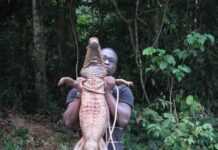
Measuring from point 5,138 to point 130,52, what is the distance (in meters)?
2.12

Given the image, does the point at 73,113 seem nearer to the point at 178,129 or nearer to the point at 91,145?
the point at 91,145

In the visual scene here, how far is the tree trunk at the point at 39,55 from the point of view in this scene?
7.71 meters

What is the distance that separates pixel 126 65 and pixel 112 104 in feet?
15.2

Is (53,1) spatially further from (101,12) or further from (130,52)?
(130,52)

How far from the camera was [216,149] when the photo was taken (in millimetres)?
6320

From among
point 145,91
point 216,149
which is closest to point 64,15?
point 145,91

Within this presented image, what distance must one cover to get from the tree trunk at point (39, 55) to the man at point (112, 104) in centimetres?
442

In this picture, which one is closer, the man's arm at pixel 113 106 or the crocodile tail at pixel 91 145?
the crocodile tail at pixel 91 145

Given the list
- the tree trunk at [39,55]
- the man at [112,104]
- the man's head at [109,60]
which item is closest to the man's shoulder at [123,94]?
the man at [112,104]

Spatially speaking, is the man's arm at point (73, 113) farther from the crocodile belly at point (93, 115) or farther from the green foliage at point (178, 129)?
the green foliage at point (178, 129)

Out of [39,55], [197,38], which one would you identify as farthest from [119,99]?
[39,55]

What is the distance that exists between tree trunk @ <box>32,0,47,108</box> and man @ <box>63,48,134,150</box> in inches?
174

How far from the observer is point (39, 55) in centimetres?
779

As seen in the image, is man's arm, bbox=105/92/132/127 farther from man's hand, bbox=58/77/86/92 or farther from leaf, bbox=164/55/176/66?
leaf, bbox=164/55/176/66
